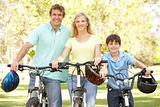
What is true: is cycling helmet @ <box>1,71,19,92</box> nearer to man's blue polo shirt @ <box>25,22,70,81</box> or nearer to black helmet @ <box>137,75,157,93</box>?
man's blue polo shirt @ <box>25,22,70,81</box>

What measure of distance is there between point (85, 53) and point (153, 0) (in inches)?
892

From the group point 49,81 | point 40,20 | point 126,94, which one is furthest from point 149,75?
point 40,20

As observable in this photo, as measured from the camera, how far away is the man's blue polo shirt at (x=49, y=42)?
871cm

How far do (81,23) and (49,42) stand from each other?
724 mm

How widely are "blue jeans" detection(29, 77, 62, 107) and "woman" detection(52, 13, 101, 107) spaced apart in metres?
0.33

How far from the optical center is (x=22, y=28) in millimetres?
39531

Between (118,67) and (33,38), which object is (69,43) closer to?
(33,38)

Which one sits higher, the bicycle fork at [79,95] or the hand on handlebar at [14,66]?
the hand on handlebar at [14,66]

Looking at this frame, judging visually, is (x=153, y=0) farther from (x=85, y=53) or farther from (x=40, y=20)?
(x=85, y=53)

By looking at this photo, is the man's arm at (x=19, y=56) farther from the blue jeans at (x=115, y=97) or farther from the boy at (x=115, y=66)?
the blue jeans at (x=115, y=97)

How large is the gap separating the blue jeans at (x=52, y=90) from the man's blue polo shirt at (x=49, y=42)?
0.08 m

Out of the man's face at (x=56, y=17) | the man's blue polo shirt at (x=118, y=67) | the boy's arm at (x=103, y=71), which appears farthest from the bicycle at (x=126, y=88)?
the man's face at (x=56, y=17)

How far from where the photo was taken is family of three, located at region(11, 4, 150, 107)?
8.28 metres

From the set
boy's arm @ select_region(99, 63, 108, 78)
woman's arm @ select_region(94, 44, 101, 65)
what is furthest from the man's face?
boy's arm @ select_region(99, 63, 108, 78)
